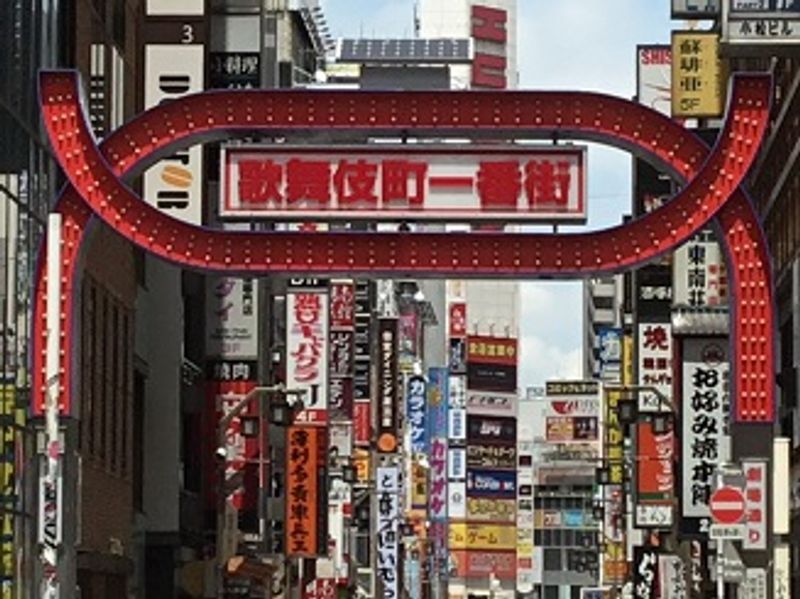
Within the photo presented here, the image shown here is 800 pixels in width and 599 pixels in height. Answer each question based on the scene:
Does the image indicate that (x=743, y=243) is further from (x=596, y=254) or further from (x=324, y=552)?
(x=324, y=552)

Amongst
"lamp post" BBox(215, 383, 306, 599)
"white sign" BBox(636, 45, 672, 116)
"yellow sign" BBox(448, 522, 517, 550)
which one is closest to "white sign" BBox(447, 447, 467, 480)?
"yellow sign" BBox(448, 522, 517, 550)

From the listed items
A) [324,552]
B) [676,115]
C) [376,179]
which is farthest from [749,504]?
[324,552]

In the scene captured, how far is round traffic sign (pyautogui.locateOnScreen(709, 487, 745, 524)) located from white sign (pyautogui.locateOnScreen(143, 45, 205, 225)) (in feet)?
68.3

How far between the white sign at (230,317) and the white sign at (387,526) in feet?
217

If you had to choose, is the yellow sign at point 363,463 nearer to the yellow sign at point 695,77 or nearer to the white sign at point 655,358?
the white sign at point 655,358

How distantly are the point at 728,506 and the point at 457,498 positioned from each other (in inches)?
6303

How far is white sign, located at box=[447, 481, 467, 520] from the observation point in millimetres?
195000

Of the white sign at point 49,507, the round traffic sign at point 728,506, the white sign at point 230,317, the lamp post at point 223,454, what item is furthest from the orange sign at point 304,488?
the white sign at point 49,507

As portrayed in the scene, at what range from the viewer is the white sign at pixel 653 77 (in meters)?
69.6

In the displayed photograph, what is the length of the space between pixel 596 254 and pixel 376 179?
9.59 ft

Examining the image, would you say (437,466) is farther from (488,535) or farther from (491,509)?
(488,535)

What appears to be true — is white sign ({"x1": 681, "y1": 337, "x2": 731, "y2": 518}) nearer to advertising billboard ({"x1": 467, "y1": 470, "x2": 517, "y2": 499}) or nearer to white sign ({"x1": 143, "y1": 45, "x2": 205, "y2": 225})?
white sign ({"x1": 143, "y1": 45, "x2": 205, "y2": 225})

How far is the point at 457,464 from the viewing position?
642 feet

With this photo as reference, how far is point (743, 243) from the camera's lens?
36.8m
